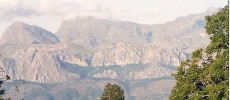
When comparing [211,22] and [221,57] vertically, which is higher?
[211,22]

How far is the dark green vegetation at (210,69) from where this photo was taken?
33625 millimetres

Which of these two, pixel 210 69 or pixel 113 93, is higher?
pixel 210 69

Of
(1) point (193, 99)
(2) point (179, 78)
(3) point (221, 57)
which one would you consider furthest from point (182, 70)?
(3) point (221, 57)

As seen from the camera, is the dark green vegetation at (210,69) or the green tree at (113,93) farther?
the green tree at (113,93)

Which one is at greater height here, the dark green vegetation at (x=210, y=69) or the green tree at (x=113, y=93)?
the dark green vegetation at (x=210, y=69)

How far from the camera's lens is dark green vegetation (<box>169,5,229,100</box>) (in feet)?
110

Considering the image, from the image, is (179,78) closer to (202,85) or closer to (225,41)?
(202,85)

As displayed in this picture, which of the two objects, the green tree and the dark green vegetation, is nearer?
the dark green vegetation

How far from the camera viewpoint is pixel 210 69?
35406mm

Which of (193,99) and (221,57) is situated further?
(193,99)

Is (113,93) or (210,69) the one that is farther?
(113,93)

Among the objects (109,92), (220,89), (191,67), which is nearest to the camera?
(220,89)

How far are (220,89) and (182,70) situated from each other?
302 inches

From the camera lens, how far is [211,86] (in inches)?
1389
